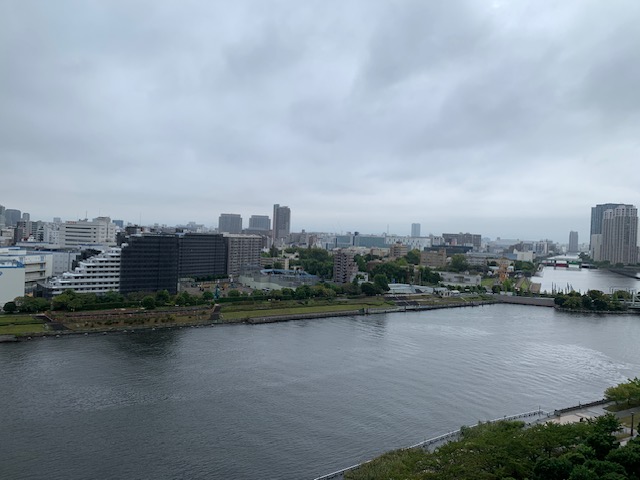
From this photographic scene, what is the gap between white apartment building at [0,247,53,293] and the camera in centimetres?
1467

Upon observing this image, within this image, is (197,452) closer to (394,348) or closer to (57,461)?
(57,461)

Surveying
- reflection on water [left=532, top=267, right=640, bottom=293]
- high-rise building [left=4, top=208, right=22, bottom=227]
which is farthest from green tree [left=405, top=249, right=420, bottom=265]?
high-rise building [left=4, top=208, right=22, bottom=227]

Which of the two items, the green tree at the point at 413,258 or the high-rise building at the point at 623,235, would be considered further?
the high-rise building at the point at 623,235

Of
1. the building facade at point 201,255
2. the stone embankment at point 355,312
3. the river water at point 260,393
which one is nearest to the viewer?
the river water at point 260,393

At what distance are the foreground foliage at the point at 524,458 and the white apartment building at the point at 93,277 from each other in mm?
11857

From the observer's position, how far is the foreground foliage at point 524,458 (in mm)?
3986

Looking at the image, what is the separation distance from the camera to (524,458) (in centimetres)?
434

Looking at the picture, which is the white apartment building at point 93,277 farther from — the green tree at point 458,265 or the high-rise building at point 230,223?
the high-rise building at point 230,223

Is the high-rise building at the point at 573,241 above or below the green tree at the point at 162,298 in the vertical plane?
above

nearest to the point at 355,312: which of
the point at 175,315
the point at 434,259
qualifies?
the point at 175,315

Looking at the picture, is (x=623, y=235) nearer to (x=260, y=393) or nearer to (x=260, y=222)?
(x=260, y=222)

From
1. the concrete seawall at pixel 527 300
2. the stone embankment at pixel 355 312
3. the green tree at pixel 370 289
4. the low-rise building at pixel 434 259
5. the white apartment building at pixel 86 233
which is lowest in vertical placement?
the stone embankment at pixel 355 312

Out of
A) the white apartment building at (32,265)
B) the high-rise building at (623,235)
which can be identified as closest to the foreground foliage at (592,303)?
the white apartment building at (32,265)

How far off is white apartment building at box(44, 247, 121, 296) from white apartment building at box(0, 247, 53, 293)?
3.58ft
